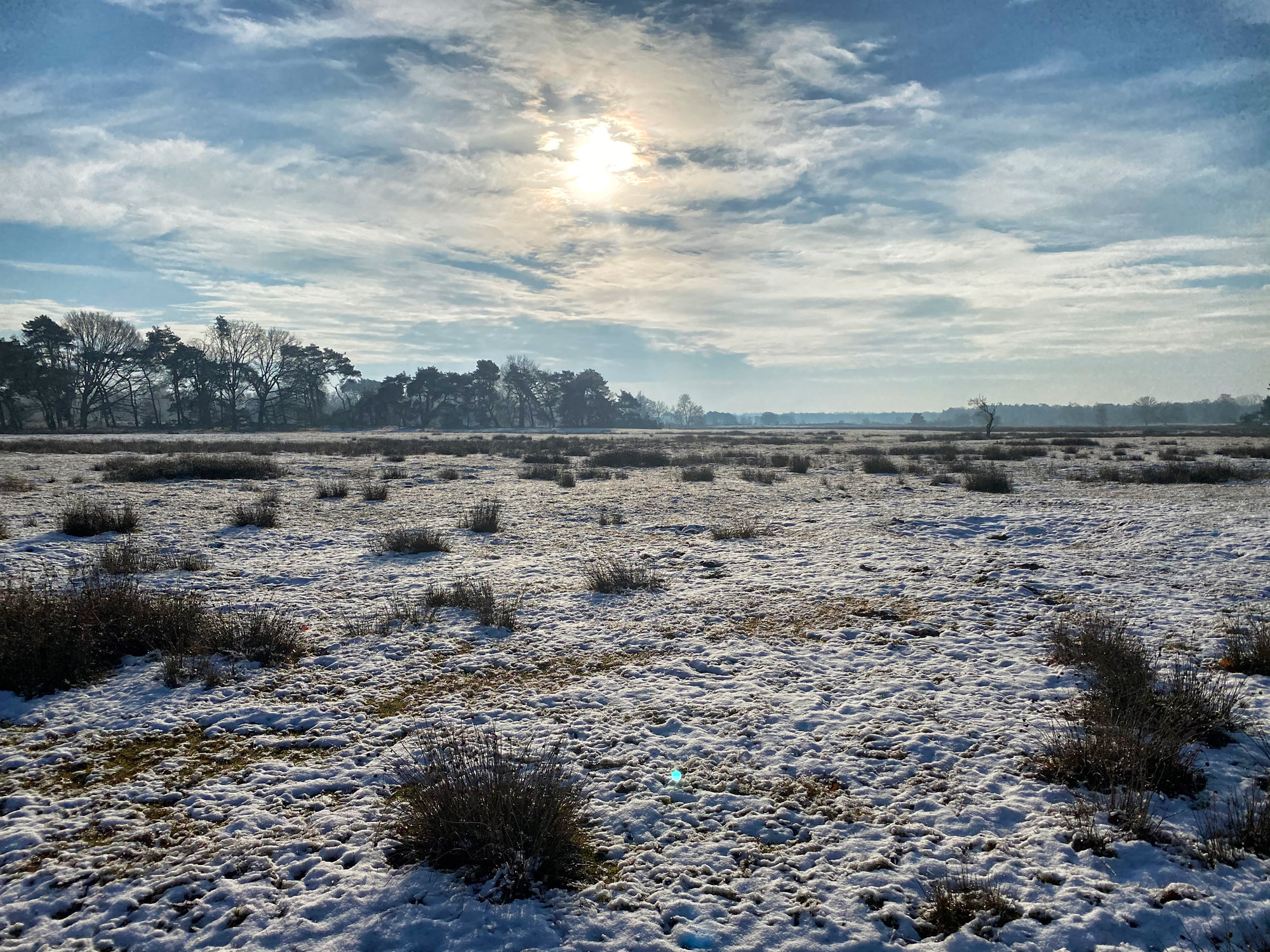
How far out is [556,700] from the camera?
5758 mm

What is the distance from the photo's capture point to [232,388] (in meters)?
77.1

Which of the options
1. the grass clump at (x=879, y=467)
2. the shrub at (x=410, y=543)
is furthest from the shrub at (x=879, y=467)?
the shrub at (x=410, y=543)

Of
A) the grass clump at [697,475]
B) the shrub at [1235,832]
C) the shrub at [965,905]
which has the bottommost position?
the shrub at [965,905]

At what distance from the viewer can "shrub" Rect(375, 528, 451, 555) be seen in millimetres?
11461

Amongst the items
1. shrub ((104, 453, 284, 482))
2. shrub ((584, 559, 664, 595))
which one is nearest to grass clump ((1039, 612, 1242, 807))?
shrub ((584, 559, 664, 595))

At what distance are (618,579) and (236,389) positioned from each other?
3429 inches

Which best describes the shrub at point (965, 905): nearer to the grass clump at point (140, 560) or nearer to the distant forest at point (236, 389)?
the grass clump at point (140, 560)

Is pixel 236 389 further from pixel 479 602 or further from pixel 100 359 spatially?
pixel 479 602

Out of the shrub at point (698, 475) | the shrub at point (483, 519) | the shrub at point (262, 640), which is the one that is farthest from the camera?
the shrub at point (698, 475)

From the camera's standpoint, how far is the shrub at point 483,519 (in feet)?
44.1

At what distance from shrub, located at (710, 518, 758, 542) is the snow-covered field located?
5.53ft

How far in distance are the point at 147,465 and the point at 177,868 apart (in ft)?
71.8

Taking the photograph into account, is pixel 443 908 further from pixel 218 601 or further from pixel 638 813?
pixel 218 601

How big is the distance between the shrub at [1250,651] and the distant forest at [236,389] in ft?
253
